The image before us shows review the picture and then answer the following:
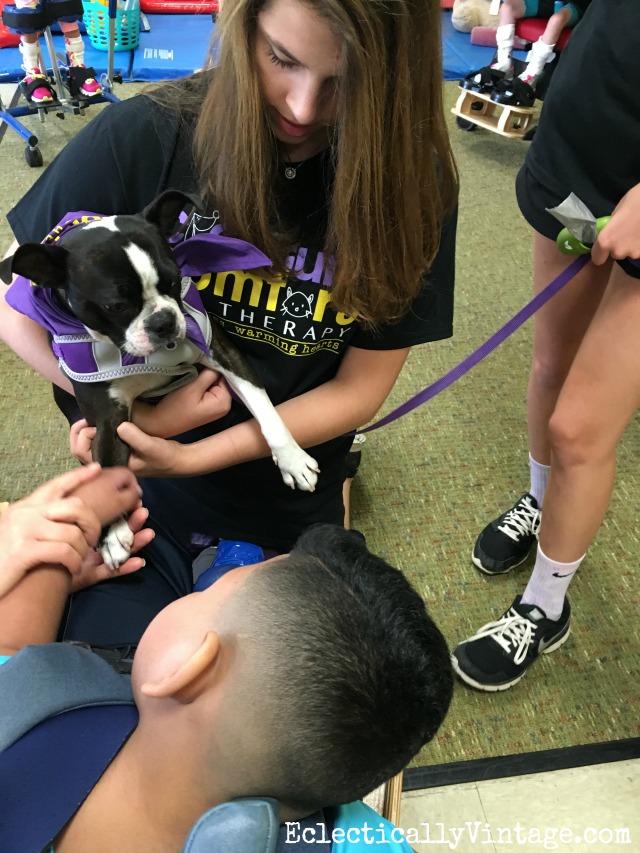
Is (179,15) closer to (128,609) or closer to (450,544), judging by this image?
(450,544)

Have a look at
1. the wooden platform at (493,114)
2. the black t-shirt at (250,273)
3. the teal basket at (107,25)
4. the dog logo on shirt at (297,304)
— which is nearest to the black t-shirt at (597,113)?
the black t-shirt at (250,273)

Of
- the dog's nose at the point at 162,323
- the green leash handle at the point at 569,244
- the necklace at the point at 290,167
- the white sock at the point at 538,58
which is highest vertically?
the necklace at the point at 290,167

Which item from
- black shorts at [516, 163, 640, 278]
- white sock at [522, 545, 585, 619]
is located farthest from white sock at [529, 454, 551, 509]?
black shorts at [516, 163, 640, 278]

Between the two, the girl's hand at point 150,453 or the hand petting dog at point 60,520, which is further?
the girl's hand at point 150,453

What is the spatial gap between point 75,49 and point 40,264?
321cm

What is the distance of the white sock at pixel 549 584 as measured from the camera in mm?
1374

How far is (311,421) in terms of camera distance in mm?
1148

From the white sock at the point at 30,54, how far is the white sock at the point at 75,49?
0.91 feet

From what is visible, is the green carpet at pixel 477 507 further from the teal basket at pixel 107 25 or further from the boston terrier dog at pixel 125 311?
the teal basket at pixel 107 25

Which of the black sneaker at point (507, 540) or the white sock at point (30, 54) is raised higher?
the white sock at point (30, 54)

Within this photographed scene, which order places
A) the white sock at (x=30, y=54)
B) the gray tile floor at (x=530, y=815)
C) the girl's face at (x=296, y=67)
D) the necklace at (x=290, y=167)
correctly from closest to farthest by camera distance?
1. the girl's face at (x=296, y=67)
2. the necklace at (x=290, y=167)
3. the gray tile floor at (x=530, y=815)
4. the white sock at (x=30, y=54)

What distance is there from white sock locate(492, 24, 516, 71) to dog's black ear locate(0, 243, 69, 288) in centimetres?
324

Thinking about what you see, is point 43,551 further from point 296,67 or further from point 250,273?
point 296,67

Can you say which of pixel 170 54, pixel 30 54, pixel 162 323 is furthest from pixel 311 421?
pixel 170 54
